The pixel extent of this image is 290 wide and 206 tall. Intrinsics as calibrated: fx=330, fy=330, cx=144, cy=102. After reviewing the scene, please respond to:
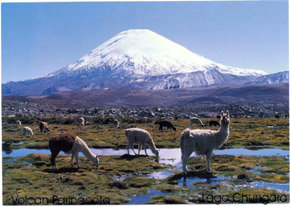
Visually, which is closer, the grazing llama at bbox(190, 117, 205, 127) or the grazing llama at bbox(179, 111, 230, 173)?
the grazing llama at bbox(179, 111, 230, 173)

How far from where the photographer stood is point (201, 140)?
15.9 meters

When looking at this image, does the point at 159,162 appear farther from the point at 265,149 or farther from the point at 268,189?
the point at 265,149

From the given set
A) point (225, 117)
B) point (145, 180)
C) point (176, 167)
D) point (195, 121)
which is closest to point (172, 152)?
point (176, 167)

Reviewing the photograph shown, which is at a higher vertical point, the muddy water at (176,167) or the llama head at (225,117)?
the llama head at (225,117)

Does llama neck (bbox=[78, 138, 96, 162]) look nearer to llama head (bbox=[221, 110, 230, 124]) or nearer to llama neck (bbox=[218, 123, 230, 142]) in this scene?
llama neck (bbox=[218, 123, 230, 142])

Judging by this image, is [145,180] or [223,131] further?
[223,131]

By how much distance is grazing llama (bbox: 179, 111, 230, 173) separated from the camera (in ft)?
50.8

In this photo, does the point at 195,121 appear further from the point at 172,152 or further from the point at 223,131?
the point at 223,131

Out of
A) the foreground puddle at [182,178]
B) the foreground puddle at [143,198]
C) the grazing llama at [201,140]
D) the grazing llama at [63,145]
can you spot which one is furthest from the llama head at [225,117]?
the grazing llama at [63,145]

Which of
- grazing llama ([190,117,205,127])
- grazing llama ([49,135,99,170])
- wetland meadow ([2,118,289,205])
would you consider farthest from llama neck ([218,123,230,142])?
grazing llama ([190,117,205,127])

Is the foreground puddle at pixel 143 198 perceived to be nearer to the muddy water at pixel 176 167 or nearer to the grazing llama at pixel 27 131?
the muddy water at pixel 176 167

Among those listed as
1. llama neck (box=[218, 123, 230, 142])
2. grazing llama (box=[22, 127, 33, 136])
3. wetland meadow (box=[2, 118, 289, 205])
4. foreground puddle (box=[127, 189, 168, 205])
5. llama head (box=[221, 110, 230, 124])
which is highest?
llama head (box=[221, 110, 230, 124])

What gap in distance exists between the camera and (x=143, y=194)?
12.9 metres

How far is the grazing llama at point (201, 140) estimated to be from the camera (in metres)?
15.5
